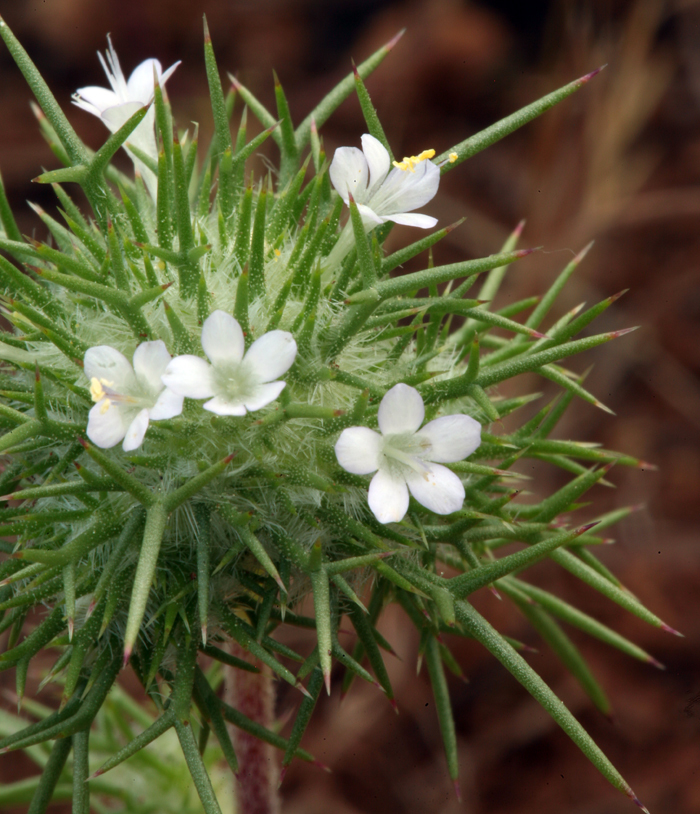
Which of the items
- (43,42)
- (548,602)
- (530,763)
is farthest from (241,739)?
(43,42)

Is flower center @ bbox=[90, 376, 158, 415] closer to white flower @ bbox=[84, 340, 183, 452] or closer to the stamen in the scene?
white flower @ bbox=[84, 340, 183, 452]

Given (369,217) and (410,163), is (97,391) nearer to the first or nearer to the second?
(369,217)

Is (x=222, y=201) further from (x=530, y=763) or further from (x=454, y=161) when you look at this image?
(x=530, y=763)

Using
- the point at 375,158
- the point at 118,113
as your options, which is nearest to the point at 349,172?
the point at 375,158

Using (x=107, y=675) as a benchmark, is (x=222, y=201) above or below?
above

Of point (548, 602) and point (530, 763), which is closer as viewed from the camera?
point (548, 602)
